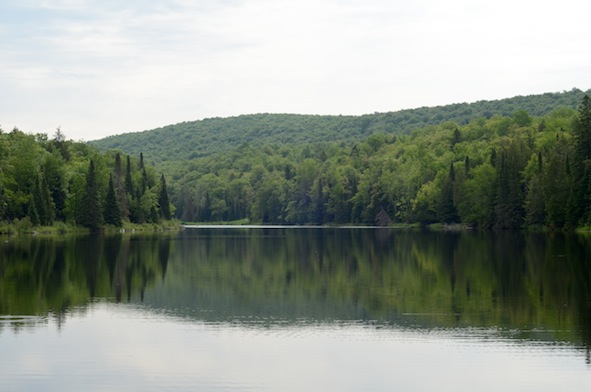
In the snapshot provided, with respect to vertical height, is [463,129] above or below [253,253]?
above

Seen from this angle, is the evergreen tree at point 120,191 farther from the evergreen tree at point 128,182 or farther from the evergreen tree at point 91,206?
the evergreen tree at point 91,206

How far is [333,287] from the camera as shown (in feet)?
134

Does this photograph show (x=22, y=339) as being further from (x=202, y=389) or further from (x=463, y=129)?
(x=463, y=129)

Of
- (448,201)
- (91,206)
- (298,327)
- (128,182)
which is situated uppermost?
(128,182)

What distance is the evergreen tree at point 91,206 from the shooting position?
128500 mm

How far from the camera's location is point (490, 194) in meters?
132

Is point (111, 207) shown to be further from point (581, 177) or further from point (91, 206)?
point (581, 177)

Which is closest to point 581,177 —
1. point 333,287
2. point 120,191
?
point 333,287

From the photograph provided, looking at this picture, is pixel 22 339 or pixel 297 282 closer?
pixel 22 339

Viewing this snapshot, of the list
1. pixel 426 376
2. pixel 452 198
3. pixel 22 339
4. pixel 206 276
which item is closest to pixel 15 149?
pixel 452 198

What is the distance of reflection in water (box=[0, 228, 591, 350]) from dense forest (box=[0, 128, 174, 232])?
57.2 meters

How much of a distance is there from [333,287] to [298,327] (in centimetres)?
1245

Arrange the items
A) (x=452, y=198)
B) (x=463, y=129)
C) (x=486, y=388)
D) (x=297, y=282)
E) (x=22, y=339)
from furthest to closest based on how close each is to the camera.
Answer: (x=463, y=129), (x=452, y=198), (x=297, y=282), (x=22, y=339), (x=486, y=388)

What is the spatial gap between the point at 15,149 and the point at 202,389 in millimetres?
116152
